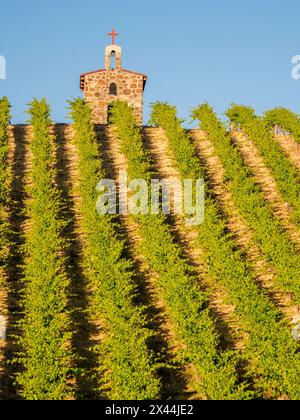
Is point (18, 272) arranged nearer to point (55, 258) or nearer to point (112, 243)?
point (55, 258)

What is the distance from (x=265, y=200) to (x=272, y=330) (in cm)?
834

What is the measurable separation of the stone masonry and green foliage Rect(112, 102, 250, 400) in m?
14.7

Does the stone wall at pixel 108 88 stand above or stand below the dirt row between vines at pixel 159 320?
above

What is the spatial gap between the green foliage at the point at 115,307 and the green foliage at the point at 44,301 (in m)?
0.83

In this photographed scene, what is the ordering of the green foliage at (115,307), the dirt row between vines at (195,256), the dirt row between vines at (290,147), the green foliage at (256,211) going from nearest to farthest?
the green foliage at (115,307)
the dirt row between vines at (195,256)
the green foliage at (256,211)
the dirt row between vines at (290,147)

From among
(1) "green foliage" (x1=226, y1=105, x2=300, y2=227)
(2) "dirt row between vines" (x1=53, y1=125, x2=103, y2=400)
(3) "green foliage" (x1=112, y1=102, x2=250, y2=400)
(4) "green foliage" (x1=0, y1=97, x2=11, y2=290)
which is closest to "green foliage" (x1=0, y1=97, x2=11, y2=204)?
(4) "green foliage" (x1=0, y1=97, x2=11, y2=290)

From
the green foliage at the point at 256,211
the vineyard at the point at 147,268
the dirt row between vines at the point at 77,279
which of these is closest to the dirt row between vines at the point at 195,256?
the vineyard at the point at 147,268

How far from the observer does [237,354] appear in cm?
1407

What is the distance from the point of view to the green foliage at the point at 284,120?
26.8 metres

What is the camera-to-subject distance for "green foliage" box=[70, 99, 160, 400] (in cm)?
1222

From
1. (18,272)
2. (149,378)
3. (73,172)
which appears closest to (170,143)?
(73,172)

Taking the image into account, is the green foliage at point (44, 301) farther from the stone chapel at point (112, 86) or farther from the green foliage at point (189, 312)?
the stone chapel at point (112, 86)

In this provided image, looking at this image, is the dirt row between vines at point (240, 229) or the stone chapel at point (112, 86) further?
the stone chapel at point (112, 86)

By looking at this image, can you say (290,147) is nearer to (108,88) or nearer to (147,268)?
(147,268)
